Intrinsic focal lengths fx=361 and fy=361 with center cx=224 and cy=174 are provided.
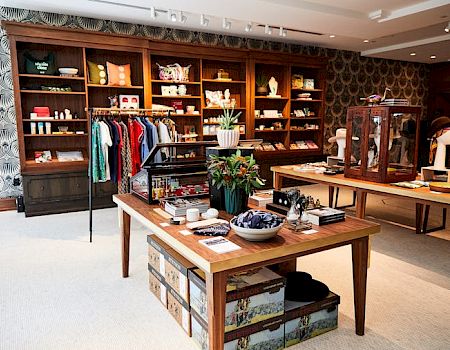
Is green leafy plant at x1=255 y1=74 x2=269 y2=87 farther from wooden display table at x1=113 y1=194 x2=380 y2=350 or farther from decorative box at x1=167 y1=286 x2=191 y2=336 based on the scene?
decorative box at x1=167 y1=286 x2=191 y2=336

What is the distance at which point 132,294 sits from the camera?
278 centimetres

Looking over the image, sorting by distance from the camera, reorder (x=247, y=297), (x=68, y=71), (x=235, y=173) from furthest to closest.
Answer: (x=68, y=71), (x=235, y=173), (x=247, y=297)

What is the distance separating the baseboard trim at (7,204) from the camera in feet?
16.9

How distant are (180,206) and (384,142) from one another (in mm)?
1993

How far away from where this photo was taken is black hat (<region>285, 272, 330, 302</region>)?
225cm

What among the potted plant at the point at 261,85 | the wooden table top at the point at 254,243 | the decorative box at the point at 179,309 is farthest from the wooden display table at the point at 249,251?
the potted plant at the point at 261,85

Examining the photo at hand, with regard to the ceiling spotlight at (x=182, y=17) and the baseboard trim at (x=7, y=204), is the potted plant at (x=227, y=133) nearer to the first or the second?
the ceiling spotlight at (x=182, y=17)

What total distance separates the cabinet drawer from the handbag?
1449mm

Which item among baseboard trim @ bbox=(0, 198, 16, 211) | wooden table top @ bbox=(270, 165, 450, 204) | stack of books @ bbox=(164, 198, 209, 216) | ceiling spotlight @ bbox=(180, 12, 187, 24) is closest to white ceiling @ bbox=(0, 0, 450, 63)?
ceiling spotlight @ bbox=(180, 12, 187, 24)

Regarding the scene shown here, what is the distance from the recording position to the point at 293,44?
7.18 m

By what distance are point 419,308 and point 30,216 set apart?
184 inches

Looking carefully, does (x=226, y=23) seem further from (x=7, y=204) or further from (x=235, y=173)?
(x=7, y=204)

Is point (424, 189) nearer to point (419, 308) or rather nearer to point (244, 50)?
point (419, 308)

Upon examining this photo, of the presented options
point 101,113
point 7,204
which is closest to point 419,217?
point 101,113
